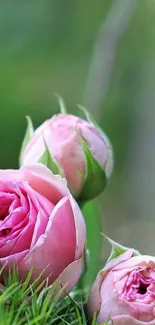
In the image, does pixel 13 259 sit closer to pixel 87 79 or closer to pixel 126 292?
pixel 126 292

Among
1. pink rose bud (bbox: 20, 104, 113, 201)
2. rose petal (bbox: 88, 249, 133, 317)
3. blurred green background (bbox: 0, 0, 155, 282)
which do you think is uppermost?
pink rose bud (bbox: 20, 104, 113, 201)

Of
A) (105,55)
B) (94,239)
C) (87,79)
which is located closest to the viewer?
(94,239)

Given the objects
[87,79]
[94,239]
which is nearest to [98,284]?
[94,239]

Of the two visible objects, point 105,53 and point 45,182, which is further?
point 105,53

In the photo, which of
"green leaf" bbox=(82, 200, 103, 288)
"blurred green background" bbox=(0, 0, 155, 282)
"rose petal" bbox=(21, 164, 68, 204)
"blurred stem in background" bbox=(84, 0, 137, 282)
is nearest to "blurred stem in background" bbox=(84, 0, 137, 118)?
"blurred stem in background" bbox=(84, 0, 137, 282)

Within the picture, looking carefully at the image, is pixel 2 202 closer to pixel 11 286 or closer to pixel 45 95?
pixel 11 286

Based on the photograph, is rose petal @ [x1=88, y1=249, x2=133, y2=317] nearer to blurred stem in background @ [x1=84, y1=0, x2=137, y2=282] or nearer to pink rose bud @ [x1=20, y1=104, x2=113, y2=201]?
pink rose bud @ [x1=20, y1=104, x2=113, y2=201]
